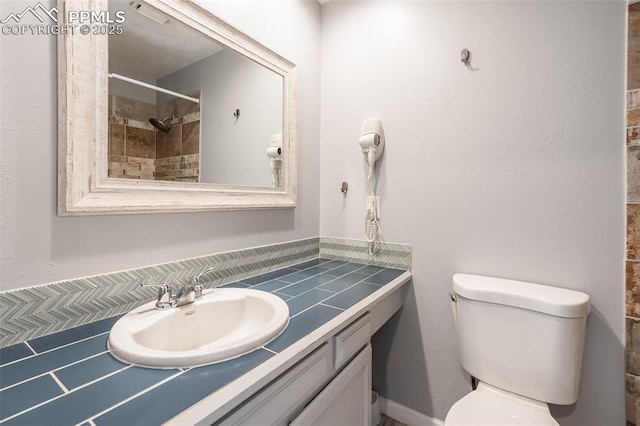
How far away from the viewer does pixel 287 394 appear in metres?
0.75

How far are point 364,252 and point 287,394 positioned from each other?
990 mm

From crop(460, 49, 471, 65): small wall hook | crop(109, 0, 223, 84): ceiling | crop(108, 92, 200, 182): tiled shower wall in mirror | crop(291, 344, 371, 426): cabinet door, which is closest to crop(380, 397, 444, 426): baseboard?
crop(291, 344, 371, 426): cabinet door

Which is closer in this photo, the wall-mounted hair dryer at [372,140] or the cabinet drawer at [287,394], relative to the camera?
the cabinet drawer at [287,394]

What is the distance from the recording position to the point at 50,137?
790 millimetres

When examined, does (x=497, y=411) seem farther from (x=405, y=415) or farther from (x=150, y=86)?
(x=150, y=86)

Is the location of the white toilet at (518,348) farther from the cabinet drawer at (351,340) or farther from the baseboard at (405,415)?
the baseboard at (405,415)

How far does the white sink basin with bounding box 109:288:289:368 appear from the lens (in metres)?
0.66

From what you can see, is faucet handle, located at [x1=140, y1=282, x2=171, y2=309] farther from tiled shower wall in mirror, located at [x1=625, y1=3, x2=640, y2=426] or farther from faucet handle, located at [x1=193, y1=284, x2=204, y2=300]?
tiled shower wall in mirror, located at [x1=625, y1=3, x2=640, y2=426]

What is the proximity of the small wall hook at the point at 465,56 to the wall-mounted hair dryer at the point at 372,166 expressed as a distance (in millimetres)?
442

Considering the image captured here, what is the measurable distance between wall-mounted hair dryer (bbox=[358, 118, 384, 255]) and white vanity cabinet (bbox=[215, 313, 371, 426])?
556 millimetres

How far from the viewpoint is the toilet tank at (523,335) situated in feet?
3.34

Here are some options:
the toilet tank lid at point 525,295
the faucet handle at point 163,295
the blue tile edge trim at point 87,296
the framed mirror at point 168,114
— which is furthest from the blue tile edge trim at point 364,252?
the faucet handle at point 163,295

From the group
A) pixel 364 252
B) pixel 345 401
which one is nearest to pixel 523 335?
pixel 345 401

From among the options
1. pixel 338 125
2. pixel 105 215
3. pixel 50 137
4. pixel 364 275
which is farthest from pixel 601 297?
pixel 50 137
